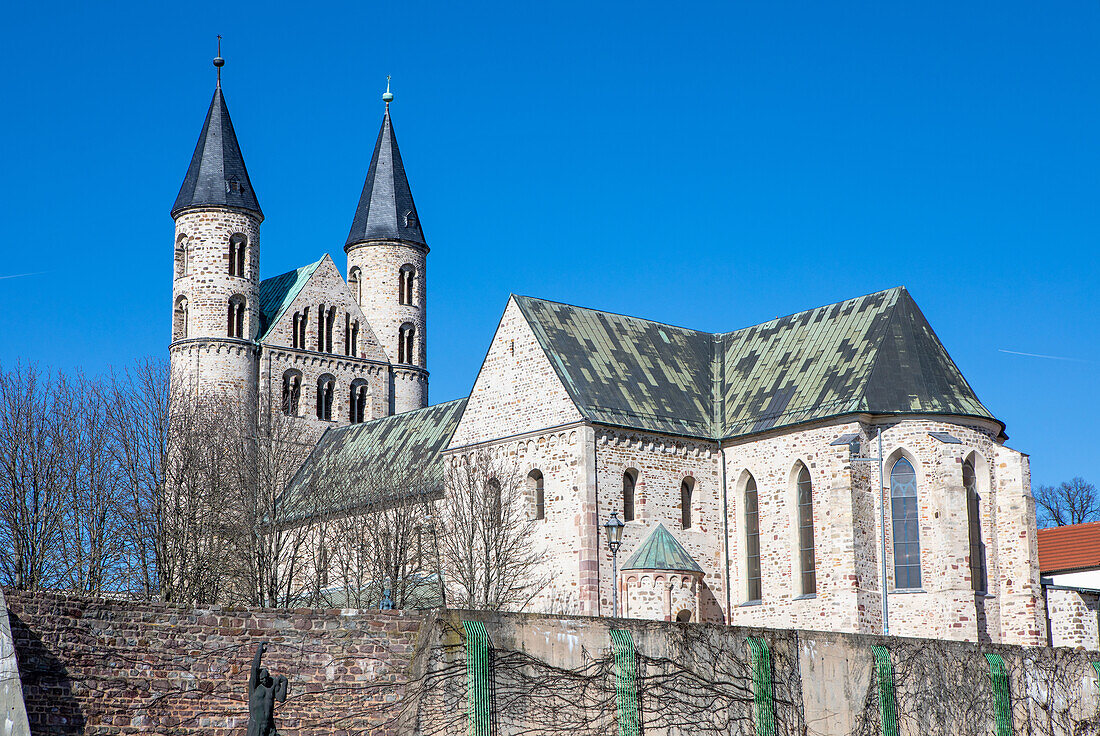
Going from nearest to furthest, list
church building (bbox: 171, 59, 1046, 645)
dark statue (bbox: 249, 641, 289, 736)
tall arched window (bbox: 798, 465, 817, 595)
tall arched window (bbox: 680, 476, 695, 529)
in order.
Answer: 1. dark statue (bbox: 249, 641, 289, 736)
2. church building (bbox: 171, 59, 1046, 645)
3. tall arched window (bbox: 798, 465, 817, 595)
4. tall arched window (bbox: 680, 476, 695, 529)

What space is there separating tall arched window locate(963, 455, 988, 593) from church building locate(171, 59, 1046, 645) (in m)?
0.06

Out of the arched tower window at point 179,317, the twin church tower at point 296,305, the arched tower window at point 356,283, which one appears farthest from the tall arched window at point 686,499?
the arched tower window at point 356,283

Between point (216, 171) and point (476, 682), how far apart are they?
171ft

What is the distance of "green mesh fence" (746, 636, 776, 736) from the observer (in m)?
25.4

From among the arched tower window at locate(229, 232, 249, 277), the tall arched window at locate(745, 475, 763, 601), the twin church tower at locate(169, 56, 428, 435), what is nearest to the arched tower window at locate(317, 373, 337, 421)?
the twin church tower at locate(169, 56, 428, 435)

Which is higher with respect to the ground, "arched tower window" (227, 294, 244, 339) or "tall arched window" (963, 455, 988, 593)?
"arched tower window" (227, 294, 244, 339)

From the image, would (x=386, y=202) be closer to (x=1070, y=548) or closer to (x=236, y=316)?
(x=236, y=316)

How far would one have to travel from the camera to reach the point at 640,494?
4466cm

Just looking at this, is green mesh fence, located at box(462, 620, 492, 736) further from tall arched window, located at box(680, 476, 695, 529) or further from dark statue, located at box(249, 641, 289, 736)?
tall arched window, located at box(680, 476, 695, 529)

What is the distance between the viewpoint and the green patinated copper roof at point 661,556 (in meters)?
42.7

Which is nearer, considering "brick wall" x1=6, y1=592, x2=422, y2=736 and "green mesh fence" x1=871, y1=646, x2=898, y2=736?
"brick wall" x1=6, y1=592, x2=422, y2=736

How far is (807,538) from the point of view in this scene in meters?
43.9

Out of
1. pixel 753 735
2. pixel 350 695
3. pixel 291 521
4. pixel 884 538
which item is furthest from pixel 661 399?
pixel 350 695

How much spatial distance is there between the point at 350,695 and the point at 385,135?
5919 centimetres
